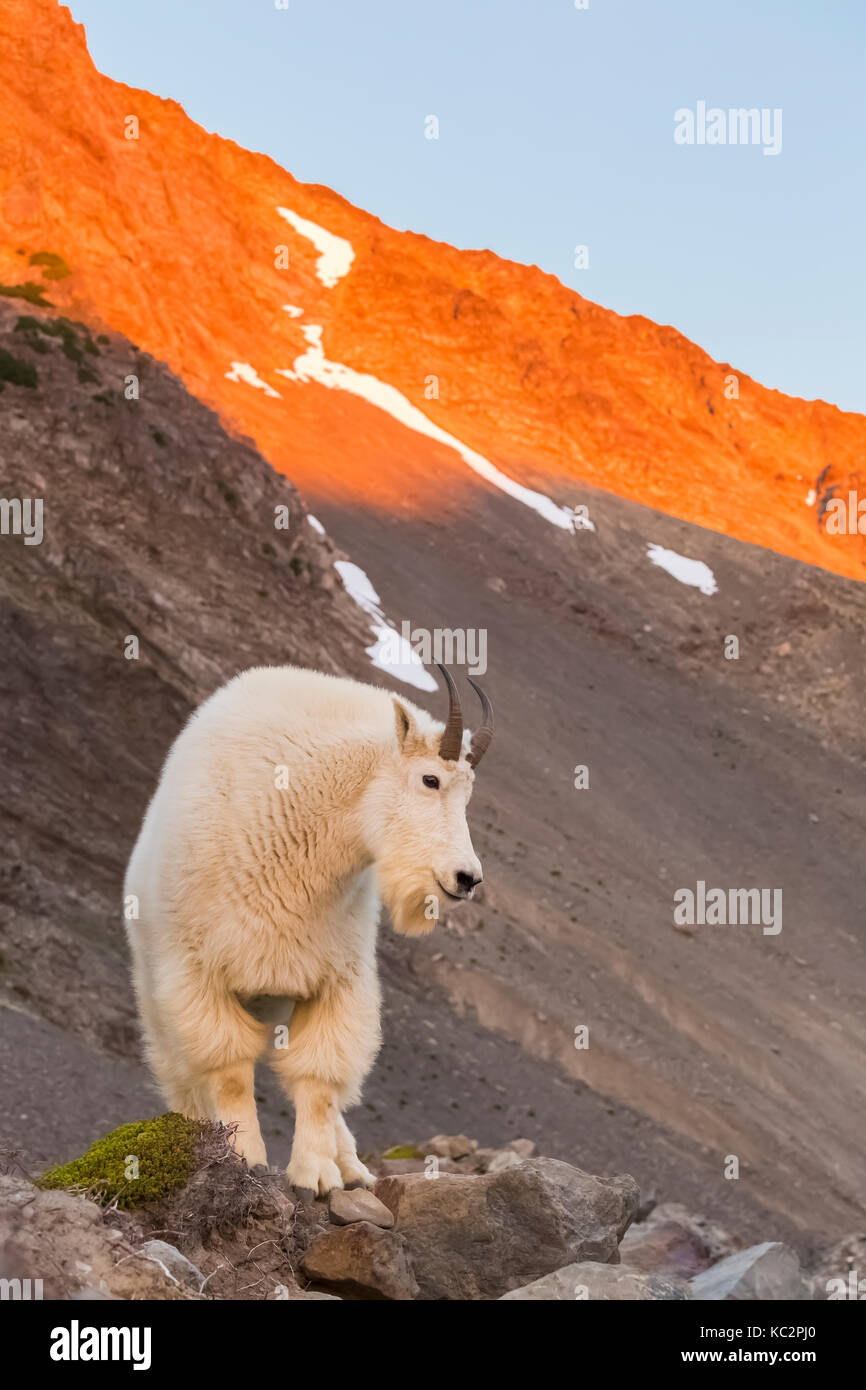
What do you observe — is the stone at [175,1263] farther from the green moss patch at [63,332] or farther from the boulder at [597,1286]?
the green moss patch at [63,332]

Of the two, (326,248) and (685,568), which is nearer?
(685,568)

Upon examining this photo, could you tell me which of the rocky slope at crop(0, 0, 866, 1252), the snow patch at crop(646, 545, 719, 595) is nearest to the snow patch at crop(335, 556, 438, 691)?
the rocky slope at crop(0, 0, 866, 1252)

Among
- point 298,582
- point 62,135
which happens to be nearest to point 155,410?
point 298,582

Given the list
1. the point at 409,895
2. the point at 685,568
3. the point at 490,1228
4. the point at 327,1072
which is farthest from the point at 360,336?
the point at 490,1228

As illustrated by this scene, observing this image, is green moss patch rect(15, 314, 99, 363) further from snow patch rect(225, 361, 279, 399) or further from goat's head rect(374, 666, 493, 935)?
goat's head rect(374, 666, 493, 935)

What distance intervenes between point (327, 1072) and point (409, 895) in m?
1.15

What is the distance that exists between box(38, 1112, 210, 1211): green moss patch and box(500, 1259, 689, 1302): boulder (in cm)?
184

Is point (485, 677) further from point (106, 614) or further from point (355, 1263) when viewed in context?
point (355, 1263)

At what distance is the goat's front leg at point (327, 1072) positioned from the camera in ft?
25.5

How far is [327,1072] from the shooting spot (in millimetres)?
7809

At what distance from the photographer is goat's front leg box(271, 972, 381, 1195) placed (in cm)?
776

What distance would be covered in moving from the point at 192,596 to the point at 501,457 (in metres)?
35.0

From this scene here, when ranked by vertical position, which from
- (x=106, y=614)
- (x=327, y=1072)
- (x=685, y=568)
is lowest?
(x=327, y=1072)
